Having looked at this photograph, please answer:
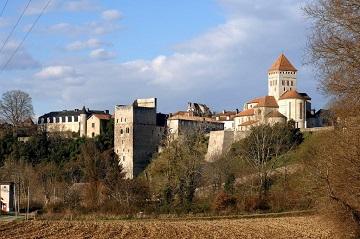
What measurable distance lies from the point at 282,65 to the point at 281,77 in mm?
3652

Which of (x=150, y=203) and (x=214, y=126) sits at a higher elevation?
(x=214, y=126)

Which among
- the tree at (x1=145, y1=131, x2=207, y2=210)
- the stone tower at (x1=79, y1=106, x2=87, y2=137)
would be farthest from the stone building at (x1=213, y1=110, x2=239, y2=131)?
the tree at (x1=145, y1=131, x2=207, y2=210)

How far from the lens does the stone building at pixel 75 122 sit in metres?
122

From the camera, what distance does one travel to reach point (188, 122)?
118m

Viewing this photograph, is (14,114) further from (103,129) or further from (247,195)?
(247,195)

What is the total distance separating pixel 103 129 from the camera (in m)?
119

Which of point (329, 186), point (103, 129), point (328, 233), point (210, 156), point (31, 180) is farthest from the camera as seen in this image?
point (103, 129)

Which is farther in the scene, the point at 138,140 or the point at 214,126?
the point at 214,126

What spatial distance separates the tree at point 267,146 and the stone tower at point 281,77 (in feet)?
104

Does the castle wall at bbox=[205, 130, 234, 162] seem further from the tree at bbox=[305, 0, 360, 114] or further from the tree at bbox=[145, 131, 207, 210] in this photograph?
the tree at bbox=[305, 0, 360, 114]

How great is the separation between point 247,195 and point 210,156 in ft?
121

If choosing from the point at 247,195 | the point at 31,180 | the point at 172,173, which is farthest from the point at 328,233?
the point at 31,180

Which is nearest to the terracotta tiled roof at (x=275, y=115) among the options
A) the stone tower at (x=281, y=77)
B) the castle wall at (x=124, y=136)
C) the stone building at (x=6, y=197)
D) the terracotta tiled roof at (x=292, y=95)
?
the terracotta tiled roof at (x=292, y=95)

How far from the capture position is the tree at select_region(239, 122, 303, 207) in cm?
6900
